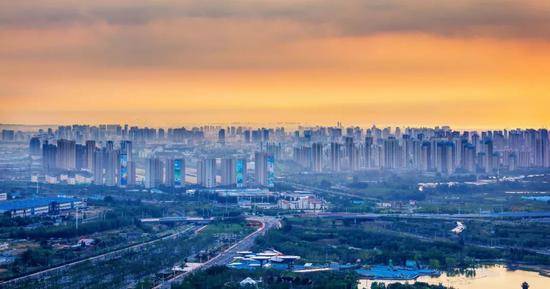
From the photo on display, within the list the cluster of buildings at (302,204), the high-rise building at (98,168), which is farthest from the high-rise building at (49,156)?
the cluster of buildings at (302,204)

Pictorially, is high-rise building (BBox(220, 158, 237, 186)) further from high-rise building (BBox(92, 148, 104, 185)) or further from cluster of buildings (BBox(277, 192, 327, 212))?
cluster of buildings (BBox(277, 192, 327, 212))

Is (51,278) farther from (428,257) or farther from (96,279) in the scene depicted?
(428,257)

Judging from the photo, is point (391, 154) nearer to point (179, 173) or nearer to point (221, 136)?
point (179, 173)

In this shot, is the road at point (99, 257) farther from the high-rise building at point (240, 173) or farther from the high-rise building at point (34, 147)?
the high-rise building at point (34, 147)

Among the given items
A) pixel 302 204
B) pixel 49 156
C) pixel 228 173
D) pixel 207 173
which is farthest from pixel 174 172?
pixel 302 204

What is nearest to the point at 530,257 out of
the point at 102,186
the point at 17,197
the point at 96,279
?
the point at 96,279

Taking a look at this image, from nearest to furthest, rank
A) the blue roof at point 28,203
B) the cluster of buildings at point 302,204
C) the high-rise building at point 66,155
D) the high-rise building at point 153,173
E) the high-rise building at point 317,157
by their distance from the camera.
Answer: the blue roof at point 28,203
the cluster of buildings at point 302,204
the high-rise building at point 153,173
the high-rise building at point 66,155
the high-rise building at point 317,157

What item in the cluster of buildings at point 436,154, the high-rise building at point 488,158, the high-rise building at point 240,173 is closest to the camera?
the high-rise building at point 240,173

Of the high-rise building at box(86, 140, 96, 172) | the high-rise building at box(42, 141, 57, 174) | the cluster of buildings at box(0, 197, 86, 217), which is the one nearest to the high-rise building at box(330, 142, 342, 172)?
the high-rise building at box(86, 140, 96, 172)
